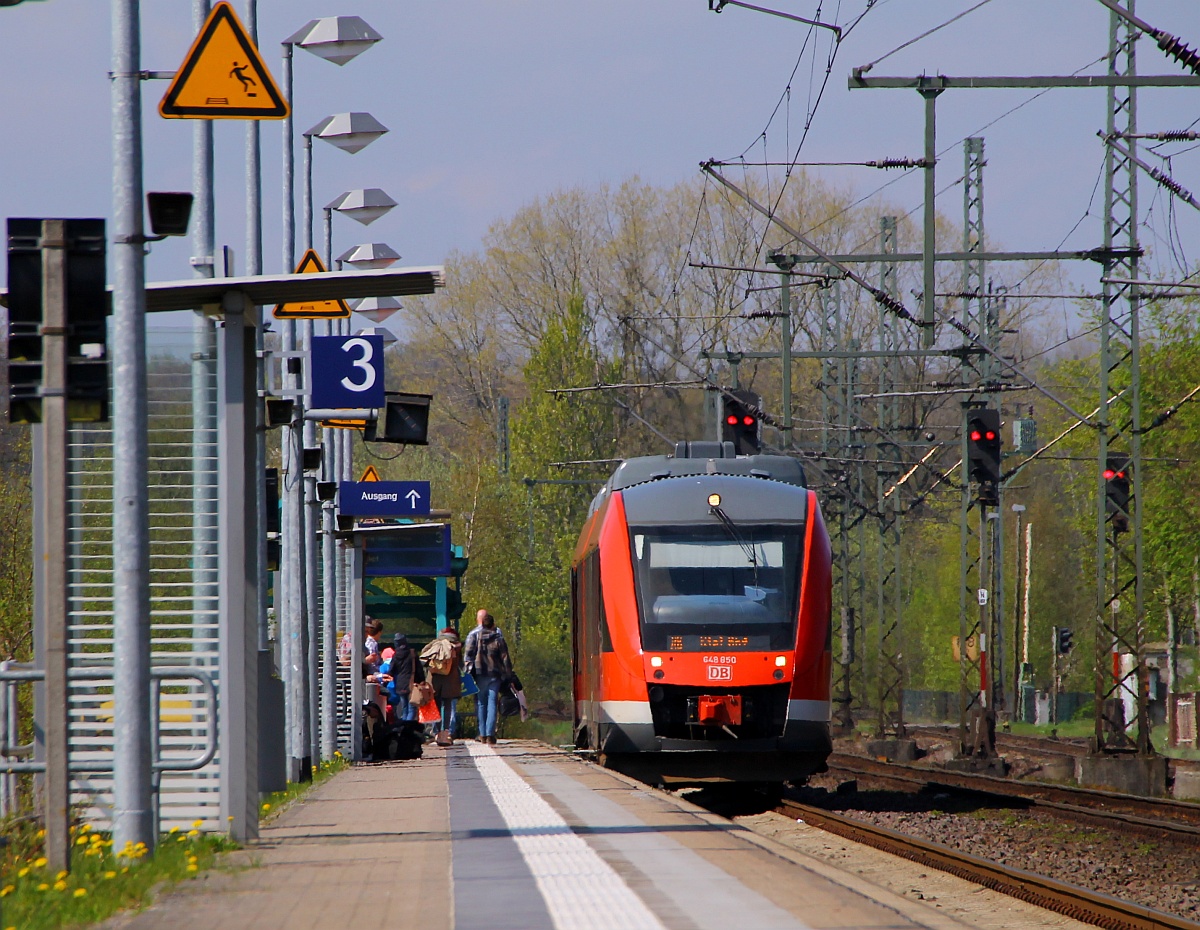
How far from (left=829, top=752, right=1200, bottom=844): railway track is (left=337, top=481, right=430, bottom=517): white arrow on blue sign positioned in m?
7.14

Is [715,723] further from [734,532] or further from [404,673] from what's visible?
[404,673]

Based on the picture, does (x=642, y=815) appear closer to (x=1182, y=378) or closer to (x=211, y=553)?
(x=211, y=553)

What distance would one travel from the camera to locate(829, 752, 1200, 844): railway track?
51.2ft

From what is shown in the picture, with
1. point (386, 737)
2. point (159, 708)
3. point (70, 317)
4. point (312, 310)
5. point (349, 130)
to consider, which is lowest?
point (386, 737)

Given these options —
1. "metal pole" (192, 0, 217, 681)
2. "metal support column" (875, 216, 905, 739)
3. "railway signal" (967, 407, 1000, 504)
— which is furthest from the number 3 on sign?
"metal support column" (875, 216, 905, 739)

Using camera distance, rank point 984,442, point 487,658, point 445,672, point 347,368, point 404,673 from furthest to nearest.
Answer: point 984,442
point 404,673
point 445,672
point 487,658
point 347,368

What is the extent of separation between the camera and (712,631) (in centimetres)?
1594

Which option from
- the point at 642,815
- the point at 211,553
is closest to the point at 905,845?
the point at 642,815

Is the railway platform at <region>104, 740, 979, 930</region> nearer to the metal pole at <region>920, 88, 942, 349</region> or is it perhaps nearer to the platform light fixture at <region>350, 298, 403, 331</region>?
the metal pole at <region>920, 88, 942, 349</region>

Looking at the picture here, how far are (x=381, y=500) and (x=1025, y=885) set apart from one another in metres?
13.9

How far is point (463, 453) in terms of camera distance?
229 feet

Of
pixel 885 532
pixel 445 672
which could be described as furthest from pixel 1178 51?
pixel 885 532

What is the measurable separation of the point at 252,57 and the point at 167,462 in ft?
7.46

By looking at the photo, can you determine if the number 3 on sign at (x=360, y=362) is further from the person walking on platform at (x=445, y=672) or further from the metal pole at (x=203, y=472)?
the metal pole at (x=203, y=472)
